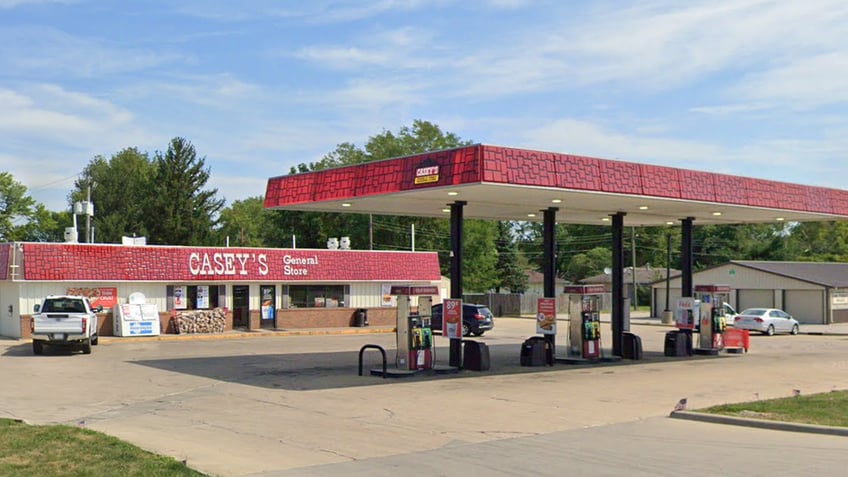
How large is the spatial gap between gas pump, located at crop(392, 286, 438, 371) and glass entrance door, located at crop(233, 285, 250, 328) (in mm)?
20401

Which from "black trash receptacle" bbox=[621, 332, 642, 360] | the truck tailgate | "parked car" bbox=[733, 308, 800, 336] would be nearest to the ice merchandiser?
the truck tailgate

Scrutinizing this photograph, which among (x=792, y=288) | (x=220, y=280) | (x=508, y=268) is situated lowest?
(x=792, y=288)

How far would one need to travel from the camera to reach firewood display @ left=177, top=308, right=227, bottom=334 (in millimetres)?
37812

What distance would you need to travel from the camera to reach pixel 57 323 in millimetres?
27344

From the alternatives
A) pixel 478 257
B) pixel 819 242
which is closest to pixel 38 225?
pixel 478 257

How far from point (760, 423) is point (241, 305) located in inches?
1232

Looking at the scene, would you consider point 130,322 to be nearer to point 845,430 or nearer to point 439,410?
point 439,410

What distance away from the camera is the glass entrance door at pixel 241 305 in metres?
41.1

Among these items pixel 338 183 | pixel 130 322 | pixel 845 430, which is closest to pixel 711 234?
pixel 130 322

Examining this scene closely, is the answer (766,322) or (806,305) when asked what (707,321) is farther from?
(806,305)

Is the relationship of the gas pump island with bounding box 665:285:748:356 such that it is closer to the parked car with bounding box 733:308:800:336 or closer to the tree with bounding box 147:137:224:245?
the parked car with bounding box 733:308:800:336

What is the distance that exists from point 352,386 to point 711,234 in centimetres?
8817

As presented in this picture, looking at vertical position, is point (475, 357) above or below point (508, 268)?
below

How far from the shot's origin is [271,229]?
100125 mm
